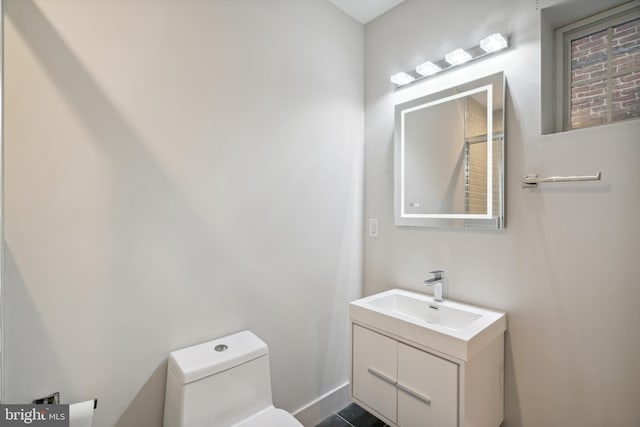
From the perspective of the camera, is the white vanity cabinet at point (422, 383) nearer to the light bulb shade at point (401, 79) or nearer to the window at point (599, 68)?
the window at point (599, 68)

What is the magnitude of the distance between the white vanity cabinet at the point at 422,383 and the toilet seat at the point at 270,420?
51 centimetres

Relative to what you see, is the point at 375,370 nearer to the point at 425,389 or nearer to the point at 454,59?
the point at 425,389

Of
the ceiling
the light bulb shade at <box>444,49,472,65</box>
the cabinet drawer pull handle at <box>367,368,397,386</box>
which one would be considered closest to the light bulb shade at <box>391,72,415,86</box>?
the light bulb shade at <box>444,49,472,65</box>

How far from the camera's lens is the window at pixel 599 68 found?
1.25 m

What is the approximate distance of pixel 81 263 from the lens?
109 centimetres

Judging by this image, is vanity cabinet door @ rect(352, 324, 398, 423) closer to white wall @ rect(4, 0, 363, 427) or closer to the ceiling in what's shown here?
white wall @ rect(4, 0, 363, 427)

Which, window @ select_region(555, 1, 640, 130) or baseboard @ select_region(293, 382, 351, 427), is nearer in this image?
window @ select_region(555, 1, 640, 130)

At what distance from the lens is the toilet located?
3.74ft

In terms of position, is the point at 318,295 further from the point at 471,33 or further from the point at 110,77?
the point at 471,33

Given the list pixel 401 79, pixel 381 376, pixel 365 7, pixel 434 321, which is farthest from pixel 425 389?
pixel 365 7

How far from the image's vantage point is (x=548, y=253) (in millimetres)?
1352

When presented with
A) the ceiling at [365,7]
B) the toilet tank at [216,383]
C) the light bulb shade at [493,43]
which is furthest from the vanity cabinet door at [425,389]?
the ceiling at [365,7]

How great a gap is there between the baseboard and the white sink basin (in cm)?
65

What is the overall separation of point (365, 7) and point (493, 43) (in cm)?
94
